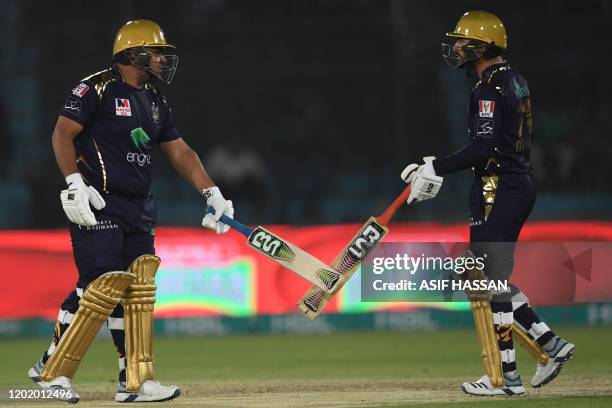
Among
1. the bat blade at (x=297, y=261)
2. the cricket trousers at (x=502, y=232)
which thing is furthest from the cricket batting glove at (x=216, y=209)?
the cricket trousers at (x=502, y=232)

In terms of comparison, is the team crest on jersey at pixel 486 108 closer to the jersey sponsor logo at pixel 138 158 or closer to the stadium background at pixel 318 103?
the jersey sponsor logo at pixel 138 158

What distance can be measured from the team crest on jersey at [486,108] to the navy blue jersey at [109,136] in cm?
185

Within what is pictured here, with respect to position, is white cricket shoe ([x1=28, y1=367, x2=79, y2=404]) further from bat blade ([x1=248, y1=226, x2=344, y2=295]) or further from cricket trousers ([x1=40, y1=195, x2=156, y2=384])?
bat blade ([x1=248, y1=226, x2=344, y2=295])

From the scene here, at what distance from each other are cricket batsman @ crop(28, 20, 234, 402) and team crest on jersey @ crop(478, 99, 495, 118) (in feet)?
5.72

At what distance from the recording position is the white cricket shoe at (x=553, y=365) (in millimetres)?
7215

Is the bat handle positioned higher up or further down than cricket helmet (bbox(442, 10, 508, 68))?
further down

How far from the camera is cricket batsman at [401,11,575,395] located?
685 cm

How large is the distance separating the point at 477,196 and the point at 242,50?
25.9 feet

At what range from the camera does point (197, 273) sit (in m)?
11.8

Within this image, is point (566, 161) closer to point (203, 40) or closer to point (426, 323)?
point (426, 323)

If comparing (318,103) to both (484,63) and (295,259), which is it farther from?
(295,259)

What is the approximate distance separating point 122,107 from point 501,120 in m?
2.06

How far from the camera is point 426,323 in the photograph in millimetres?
12117

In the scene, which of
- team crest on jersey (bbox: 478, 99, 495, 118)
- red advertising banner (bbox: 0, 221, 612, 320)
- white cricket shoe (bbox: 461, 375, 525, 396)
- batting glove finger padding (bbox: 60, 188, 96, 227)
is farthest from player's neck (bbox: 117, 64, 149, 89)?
red advertising banner (bbox: 0, 221, 612, 320)
